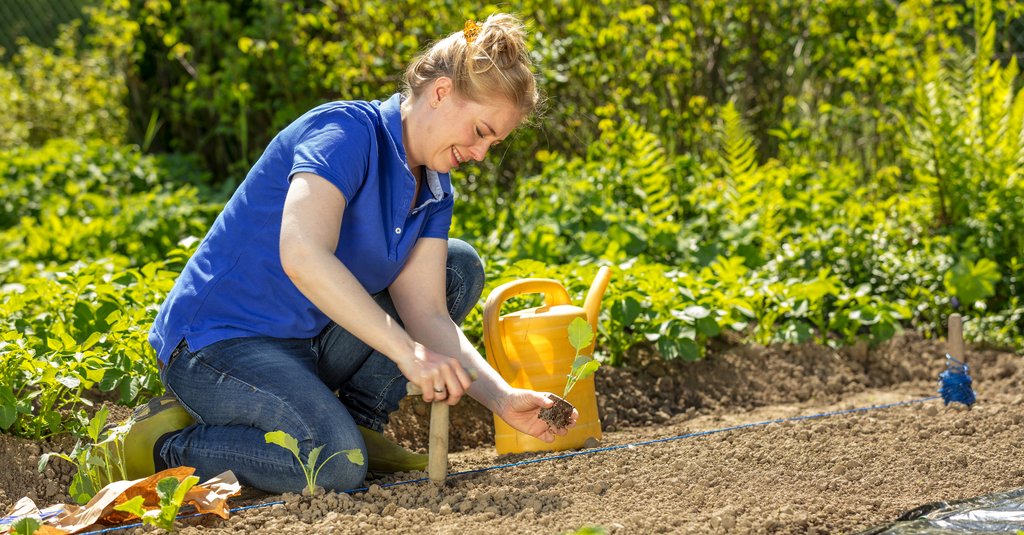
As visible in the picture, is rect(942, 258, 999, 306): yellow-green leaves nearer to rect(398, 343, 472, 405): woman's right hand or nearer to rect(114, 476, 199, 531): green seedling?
rect(398, 343, 472, 405): woman's right hand

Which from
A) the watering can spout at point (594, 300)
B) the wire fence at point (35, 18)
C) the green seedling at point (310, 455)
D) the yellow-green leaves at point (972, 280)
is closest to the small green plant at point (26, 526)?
the green seedling at point (310, 455)

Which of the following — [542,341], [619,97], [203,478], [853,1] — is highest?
[853,1]

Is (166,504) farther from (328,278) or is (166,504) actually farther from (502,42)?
(502,42)

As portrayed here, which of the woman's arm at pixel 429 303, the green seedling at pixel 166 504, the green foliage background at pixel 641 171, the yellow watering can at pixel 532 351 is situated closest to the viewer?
the green seedling at pixel 166 504

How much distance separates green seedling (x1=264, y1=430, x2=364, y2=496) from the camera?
2.05 m

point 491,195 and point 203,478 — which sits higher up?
point 491,195

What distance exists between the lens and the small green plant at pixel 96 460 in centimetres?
211

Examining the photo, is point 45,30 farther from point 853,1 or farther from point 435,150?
point 435,150

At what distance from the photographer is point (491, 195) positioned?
512 cm

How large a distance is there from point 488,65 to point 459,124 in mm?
143

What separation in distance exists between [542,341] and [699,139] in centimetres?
287

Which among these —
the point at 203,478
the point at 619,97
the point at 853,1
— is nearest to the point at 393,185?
the point at 203,478

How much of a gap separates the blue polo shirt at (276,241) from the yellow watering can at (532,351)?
1.09ft

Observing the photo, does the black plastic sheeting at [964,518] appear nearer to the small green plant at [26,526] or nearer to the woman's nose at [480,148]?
the woman's nose at [480,148]
